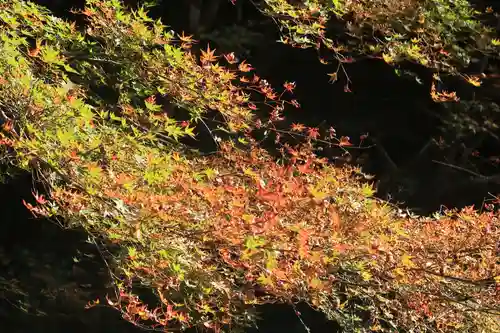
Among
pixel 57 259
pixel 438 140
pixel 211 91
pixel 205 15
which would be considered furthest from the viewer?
pixel 438 140

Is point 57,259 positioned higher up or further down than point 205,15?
further down

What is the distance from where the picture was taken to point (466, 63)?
6.25 m

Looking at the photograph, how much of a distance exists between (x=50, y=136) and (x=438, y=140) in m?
4.78

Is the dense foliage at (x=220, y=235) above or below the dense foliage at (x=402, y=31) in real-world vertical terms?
below

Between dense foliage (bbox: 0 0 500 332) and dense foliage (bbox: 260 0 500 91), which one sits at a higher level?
dense foliage (bbox: 260 0 500 91)

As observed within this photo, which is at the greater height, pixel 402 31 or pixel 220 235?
pixel 402 31

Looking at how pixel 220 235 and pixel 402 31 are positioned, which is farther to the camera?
pixel 402 31

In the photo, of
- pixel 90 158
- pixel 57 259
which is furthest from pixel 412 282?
pixel 57 259

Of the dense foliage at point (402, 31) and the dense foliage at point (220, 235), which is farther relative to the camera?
the dense foliage at point (402, 31)

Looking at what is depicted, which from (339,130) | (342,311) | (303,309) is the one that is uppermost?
(339,130)

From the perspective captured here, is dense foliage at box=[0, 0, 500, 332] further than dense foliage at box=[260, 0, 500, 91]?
No

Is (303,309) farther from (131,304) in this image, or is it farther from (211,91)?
(211,91)

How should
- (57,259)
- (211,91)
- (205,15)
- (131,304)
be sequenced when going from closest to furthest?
(131,304), (57,259), (211,91), (205,15)

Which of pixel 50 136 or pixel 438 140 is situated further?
pixel 438 140
